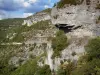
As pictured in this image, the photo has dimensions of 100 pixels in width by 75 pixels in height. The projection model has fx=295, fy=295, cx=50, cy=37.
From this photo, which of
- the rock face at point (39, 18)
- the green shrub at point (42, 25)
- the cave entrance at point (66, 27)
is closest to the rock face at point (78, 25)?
the cave entrance at point (66, 27)

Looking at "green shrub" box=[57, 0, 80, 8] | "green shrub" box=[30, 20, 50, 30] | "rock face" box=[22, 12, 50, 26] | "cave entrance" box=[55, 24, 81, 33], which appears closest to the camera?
"green shrub" box=[57, 0, 80, 8]

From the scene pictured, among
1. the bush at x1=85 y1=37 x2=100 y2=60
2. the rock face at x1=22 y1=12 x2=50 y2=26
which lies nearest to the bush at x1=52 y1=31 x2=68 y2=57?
the bush at x1=85 y1=37 x2=100 y2=60

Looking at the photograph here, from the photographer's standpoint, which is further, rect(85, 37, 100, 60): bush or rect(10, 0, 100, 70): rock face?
rect(10, 0, 100, 70): rock face

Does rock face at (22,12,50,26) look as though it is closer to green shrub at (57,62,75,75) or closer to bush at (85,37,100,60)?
green shrub at (57,62,75,75)

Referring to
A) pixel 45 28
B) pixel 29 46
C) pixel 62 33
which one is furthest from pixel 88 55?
pixel 45 28

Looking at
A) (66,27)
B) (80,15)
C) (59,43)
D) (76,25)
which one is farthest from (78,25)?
(59,43)

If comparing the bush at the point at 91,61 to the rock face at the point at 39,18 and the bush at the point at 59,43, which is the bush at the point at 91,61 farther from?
the rock face at the point at 39,18

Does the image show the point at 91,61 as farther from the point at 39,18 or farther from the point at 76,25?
the point at 39,18

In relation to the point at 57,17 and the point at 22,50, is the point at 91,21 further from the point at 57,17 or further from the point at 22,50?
the point at 22,50

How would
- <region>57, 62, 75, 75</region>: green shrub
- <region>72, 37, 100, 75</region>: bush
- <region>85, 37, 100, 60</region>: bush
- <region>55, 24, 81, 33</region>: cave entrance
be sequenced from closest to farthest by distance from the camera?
<region>72, 37, 100, 75</region>: bush, <region>85, 37, 100, 60</region>: bush, <region>57, 62, 75, 75</region>: green shrub, <region>55, 24, 81, 33</region>: cave entrance

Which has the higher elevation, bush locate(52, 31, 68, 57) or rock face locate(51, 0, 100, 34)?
rock face locate(51, 0, 100, 34)

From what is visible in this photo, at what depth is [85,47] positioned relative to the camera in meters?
33.2

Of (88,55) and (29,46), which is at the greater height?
(88,55)

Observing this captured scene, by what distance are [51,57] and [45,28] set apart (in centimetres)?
8348
